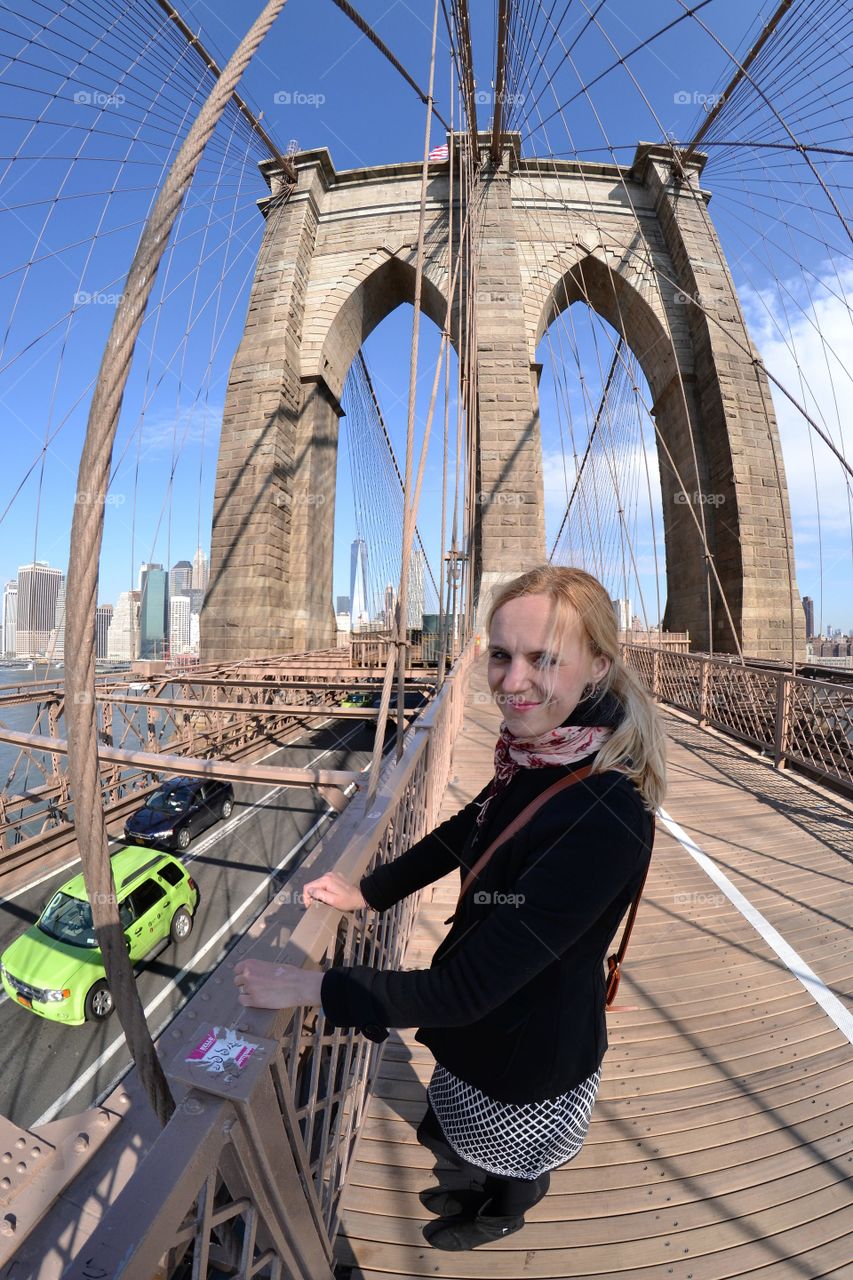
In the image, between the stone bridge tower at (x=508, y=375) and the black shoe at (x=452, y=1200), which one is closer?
the black shoe at (x=452, y=1200)

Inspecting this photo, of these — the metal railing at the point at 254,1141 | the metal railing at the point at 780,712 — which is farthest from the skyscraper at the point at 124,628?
the metal railing at the point at 254,1141

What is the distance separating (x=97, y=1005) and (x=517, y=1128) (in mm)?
6491

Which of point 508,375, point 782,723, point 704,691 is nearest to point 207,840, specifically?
point 704,691

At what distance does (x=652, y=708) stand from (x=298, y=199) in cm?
1595

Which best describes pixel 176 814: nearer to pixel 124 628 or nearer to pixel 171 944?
pixel 171 944

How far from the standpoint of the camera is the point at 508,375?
35.5 feet

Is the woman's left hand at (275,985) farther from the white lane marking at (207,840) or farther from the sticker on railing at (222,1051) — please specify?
the white lane marking at (207,840)

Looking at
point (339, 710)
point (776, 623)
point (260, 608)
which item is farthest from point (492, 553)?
point (339, 710)

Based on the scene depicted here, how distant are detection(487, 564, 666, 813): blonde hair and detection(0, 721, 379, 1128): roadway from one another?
9.51 feet

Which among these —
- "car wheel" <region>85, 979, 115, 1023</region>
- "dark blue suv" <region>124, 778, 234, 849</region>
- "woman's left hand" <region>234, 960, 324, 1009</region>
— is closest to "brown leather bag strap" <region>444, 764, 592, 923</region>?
"woman's left hand" <region>234, 960, 324, 1009</region>

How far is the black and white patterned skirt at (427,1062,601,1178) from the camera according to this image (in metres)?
0.88

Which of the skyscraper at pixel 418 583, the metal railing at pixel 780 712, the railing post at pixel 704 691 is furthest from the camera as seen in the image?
the skyscraper at pixel 418 583

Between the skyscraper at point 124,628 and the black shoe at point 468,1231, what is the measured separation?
8.20m

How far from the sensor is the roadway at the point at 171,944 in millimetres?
4906
